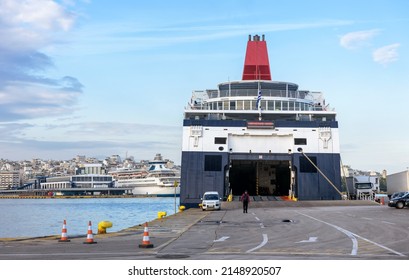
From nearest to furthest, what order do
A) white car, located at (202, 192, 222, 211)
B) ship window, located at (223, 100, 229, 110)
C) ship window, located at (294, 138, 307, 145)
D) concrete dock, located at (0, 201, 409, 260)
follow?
concrete dock, located at (0, 201, 409, 260), white car, located at (202, 192, 222, 211), ship window, located at (294, 138, 307, 145), ship window, located at (223, 100, 229, 110)

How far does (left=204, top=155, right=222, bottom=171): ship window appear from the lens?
154 ft

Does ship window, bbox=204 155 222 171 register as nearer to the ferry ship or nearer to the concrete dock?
the ferry ship

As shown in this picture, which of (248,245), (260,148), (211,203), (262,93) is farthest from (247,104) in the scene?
(248,245)

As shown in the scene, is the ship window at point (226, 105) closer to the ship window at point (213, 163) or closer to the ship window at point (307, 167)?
the ship window at point (213, 163)

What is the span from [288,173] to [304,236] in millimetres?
37123

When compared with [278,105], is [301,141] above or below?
below

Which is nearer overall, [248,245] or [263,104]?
[248,245]

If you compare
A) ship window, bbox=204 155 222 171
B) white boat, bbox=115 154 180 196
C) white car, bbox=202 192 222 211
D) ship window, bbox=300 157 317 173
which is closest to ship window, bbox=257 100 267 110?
ship window, bbox=300 157 317 173

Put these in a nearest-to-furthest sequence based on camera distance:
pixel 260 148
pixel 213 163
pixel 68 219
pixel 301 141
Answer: pixel 213 163 < pixel 301 141 < pixel 260 148 < pixel 68 219

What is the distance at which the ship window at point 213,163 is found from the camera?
46.9m

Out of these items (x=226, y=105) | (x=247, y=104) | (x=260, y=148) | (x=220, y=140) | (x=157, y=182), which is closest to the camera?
(x=220, y=140)

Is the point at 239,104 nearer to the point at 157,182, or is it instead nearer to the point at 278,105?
the point at 278,105

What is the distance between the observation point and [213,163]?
154 ft
